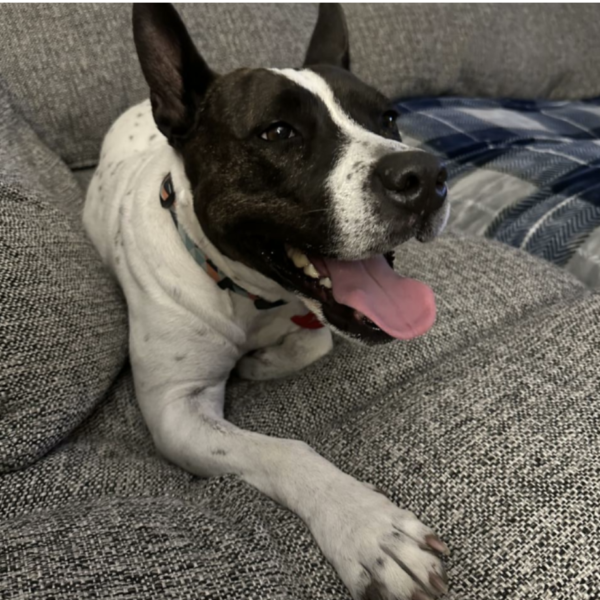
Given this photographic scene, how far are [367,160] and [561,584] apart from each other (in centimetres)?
85

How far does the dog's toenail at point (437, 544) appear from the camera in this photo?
0.97 meters

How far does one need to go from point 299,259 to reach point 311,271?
1.7 inches

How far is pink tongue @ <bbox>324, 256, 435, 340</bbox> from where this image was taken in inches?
49.3

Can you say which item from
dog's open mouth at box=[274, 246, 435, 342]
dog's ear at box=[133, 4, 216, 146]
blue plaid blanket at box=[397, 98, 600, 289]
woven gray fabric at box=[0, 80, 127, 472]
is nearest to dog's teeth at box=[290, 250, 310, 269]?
dog's open mouth at box=[274, 246, 435, 342]

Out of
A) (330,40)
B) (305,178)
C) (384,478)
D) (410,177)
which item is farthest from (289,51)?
(384,478)

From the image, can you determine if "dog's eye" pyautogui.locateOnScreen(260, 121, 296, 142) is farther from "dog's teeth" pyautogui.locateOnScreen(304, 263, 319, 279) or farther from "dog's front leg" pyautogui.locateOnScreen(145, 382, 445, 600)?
"dog's front leg" pyautogui.locateOnScreen(145, 382, 445, 600)

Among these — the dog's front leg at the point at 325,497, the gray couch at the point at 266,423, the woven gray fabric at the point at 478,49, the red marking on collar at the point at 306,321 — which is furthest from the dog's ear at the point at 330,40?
the woven gray fabric at the point at 478,49

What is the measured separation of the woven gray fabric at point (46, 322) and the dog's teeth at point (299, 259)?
60 cm

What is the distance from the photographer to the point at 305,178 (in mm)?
1258

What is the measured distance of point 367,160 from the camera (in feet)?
3.95

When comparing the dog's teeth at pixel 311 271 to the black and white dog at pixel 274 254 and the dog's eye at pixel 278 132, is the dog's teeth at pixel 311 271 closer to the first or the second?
the black and white dog at pixel 274 254

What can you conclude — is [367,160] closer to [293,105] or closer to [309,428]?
[293,105]

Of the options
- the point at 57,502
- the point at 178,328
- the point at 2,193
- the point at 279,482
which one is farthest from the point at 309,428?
the point at 2,193

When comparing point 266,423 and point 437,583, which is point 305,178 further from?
point 437,583
